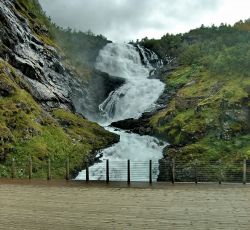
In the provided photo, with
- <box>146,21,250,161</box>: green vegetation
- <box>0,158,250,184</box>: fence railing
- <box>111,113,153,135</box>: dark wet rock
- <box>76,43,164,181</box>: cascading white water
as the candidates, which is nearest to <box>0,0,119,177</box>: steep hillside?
<box>0,158,250,184</box>: fence railing

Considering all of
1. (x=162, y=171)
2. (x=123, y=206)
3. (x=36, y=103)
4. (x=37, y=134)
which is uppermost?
(x=36, y=103)

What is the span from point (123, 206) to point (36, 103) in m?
30.4

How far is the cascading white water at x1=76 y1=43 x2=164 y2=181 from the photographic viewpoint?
135ft

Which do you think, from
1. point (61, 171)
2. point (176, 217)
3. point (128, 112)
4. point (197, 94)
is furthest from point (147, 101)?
point (176, 217)

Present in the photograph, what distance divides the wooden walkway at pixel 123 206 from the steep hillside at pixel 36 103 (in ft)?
39.5

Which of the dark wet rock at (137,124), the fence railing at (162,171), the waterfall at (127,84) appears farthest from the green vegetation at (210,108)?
the waterfall at (127,84)

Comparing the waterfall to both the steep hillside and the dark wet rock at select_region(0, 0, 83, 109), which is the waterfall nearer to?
the steep hillside

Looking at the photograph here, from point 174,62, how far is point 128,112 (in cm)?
2051

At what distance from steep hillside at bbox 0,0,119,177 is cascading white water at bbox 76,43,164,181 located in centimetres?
171

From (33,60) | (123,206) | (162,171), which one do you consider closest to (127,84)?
(33,60)

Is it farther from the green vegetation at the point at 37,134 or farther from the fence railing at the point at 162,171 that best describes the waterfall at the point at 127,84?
the fence railing at the point at 162,171

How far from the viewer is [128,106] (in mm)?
62844

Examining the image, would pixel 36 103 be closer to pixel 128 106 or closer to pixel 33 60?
pixel 33 60

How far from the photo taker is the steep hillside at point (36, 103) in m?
37.8
